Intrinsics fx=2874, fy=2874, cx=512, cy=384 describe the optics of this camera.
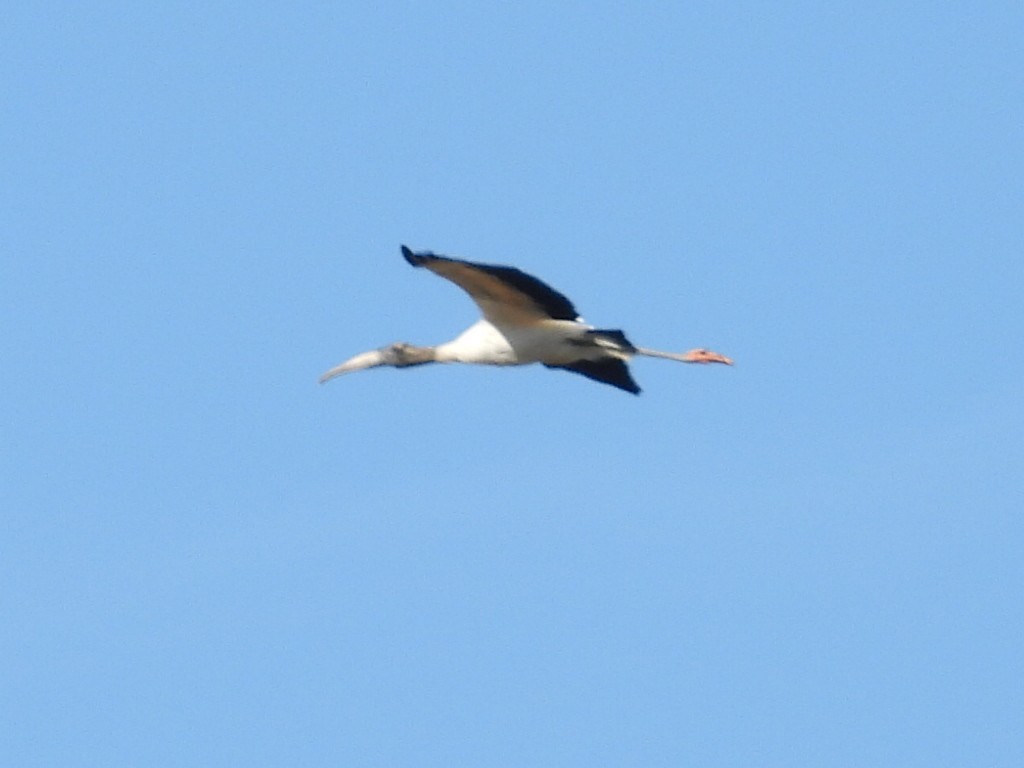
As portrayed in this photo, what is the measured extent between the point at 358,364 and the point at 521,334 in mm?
2788

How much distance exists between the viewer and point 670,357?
30.7m

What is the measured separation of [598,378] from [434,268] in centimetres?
359

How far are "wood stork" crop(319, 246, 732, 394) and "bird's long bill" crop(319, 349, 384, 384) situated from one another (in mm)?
419

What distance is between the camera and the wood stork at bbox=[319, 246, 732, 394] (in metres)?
27.9

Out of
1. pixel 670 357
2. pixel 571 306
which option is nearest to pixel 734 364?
pixel 670 357

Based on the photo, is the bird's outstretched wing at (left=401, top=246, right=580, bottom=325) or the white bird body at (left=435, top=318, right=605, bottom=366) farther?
the white bird body at (left=435, top=318, right=605, bottom=366)

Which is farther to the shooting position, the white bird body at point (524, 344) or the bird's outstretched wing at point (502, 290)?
the white bird body at point (524, 344)

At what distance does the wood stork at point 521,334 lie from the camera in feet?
91.5

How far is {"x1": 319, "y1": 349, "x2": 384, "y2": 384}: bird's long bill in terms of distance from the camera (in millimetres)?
31062

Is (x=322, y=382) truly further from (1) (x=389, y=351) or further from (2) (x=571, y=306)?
(2) (x=571, y=306)

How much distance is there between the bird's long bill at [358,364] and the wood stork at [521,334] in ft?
1.38

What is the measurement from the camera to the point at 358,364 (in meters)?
31.2

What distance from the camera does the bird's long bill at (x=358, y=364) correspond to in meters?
31.1

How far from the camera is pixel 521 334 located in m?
29.1
